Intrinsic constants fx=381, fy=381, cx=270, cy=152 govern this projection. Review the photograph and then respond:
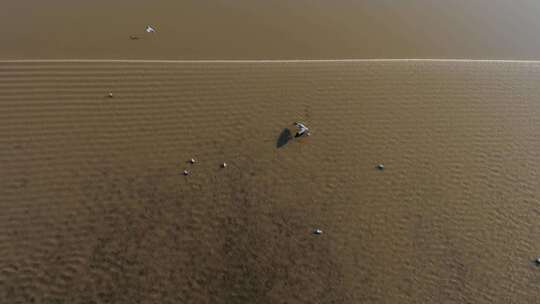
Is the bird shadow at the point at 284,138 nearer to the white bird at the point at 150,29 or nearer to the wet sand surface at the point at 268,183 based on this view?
the wet sand surface at the point at 268,183

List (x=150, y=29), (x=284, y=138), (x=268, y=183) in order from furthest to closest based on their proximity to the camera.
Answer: (x=150, y=29)
(x=284, y=138)
(x=268, y=183)

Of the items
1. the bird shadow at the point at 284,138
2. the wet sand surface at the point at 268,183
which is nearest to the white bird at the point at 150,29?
the wet sand surface at the point at 268,183

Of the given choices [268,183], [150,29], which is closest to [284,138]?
[268,183]

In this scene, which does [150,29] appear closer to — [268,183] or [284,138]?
[284,138]

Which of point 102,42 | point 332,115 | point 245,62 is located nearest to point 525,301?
point 332,115

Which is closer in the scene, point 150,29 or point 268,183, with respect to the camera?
point 268,183

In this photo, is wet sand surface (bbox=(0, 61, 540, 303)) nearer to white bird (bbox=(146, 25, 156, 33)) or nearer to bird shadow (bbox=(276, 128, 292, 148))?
bird shadow (bbox=(276, 128, 292, 148))

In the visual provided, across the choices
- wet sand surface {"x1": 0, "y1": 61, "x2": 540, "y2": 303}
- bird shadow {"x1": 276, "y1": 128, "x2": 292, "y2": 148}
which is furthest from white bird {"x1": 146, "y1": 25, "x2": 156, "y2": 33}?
bird shadow {"x1": 276, "y1": 128, "x2": 292, "y2": 148}
